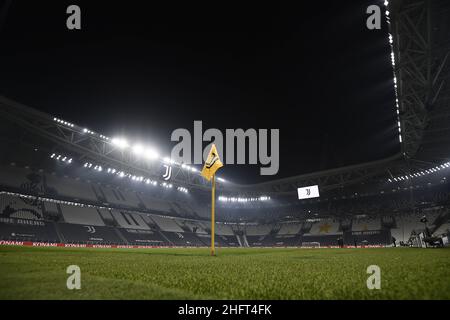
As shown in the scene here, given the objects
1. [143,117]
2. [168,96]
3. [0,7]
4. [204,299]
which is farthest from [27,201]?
[204,299]

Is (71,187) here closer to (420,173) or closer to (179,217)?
(179,217)

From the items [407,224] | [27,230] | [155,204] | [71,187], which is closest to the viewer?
[27,230]

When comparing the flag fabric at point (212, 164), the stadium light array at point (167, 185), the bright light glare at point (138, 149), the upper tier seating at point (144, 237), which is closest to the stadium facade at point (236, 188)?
the upper tier seating at point (144, 237)

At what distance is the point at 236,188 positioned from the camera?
175ft

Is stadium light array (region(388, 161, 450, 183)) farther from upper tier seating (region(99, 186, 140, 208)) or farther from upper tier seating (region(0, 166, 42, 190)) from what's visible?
upper tier seating (region(0, 166, 42, 190))

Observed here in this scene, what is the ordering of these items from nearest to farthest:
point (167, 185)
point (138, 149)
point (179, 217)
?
point (138, 149) < point (167, 185) < point (179, 217)

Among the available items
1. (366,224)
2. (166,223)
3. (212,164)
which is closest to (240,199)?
(166,223)

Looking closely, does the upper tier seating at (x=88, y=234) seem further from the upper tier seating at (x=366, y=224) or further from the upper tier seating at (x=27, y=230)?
the upper tier seating at (x=366, y=224)

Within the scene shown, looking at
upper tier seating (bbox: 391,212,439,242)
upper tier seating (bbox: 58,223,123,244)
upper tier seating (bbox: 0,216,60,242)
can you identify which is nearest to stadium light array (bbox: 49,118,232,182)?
upper tier seating (bbox: 58,223,123,244)

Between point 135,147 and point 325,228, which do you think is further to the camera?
point 325,228

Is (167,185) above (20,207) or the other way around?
above

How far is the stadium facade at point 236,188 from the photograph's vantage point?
16500 millimetres

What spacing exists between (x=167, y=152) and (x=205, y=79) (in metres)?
17.7
